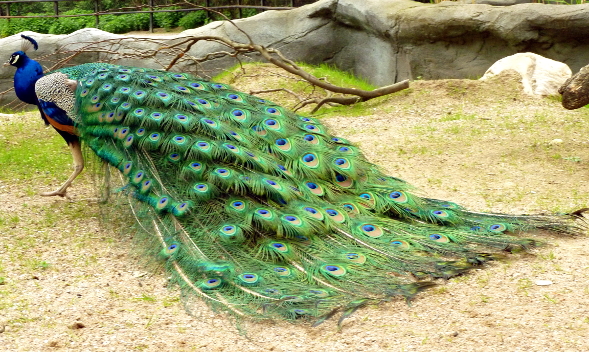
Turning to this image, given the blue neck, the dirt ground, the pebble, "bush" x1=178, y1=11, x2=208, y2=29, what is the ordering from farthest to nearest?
"bush" x1=178, y1=11, x2=208, y2=29
the blue neck
the pebble
the dirt ground

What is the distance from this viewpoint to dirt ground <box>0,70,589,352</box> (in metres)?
3.82

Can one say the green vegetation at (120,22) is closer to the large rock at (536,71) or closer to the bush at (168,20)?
the bush at (168,20)

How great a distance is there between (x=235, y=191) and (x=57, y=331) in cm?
148

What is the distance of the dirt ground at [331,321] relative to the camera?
12.5 feet

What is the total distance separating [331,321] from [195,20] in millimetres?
14119

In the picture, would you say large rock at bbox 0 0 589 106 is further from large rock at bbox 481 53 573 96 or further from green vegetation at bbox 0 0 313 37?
green vegetation at bbox 0 0 313 37

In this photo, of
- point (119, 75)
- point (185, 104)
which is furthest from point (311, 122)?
point (119, 75)

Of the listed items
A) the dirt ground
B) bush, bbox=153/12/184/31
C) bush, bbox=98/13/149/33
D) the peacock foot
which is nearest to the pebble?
the dirt ground

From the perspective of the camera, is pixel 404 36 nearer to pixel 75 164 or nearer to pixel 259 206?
pixel 75 164

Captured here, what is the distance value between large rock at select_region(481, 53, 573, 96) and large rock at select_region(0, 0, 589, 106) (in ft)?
2.20

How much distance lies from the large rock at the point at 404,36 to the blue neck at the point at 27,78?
463 centimetres

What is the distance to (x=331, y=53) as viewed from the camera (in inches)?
533

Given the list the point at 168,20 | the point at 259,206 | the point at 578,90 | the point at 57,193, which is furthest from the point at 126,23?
the point at 259,206

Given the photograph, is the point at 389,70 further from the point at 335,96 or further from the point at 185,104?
the point at 185,104
